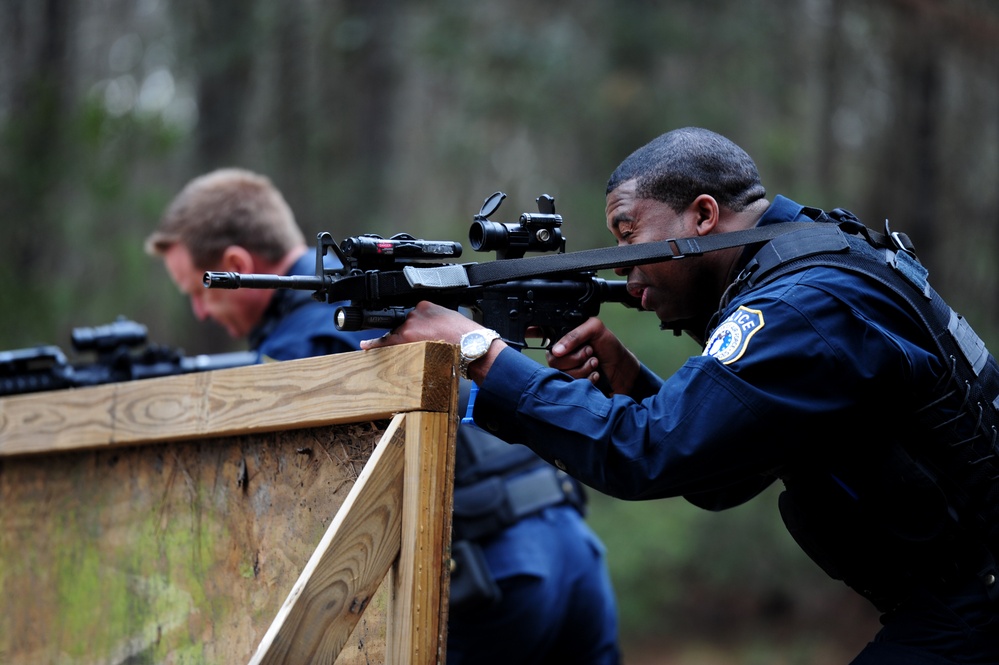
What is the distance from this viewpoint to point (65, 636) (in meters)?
3.74

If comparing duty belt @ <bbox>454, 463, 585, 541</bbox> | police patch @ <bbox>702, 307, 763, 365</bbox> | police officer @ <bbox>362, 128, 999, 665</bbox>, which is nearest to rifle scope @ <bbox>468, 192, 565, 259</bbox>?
police officer @ <bbox>362, 128, 999, 665</bbox>

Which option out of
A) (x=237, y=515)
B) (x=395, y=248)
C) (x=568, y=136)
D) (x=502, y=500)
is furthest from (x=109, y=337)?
(x=568, y=136)

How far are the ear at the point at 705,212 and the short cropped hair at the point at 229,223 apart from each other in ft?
7.67

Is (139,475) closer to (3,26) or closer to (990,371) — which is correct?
(990,371)

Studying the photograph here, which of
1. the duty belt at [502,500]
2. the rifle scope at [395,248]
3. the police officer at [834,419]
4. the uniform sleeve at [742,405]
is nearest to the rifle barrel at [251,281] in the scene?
the rifle scope at [395,248]

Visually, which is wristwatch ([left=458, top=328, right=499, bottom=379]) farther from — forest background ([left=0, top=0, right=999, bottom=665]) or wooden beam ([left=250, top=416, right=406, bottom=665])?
forest background ([left=0, top=0, right=999, bottom=665])

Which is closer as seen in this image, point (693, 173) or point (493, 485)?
point (693, 173)

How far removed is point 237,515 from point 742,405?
159 cm

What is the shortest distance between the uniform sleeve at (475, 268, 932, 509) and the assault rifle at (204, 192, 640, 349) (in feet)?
1.49

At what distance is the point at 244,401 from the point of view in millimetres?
3051

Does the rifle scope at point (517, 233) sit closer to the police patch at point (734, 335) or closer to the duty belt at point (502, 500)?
the police patch at point (734, 335)

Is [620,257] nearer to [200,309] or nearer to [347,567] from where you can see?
[347,567]

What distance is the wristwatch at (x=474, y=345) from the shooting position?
2.67 m

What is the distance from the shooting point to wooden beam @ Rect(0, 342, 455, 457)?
2619 mm
